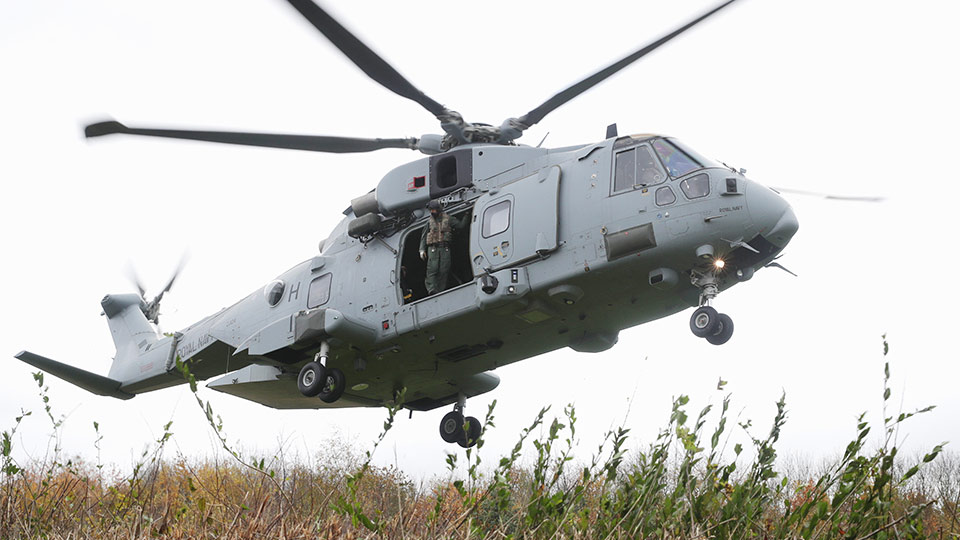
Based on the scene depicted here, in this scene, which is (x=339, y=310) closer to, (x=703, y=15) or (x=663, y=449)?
(x=703, y=15)

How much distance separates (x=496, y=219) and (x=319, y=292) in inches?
148

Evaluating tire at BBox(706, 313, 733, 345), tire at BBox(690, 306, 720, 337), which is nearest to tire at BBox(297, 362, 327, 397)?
tire at BBox(690, 306, 720, 337)

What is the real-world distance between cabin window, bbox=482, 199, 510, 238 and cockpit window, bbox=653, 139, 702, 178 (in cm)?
229

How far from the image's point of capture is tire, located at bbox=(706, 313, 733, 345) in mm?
10859

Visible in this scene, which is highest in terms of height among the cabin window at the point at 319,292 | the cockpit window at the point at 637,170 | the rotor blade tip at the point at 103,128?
the rotor blade tip at the point at 103,128

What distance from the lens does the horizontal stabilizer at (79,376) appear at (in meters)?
16.7

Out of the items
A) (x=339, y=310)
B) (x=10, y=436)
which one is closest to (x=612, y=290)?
(x=339, y=310)

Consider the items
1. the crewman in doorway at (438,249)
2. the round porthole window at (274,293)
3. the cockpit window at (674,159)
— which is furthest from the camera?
the round porthole window at (274,293)

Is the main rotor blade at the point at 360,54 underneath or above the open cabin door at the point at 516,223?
above

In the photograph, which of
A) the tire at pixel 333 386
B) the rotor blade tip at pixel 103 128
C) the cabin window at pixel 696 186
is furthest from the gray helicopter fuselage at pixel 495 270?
the rotor blade tip at pixel 103 128

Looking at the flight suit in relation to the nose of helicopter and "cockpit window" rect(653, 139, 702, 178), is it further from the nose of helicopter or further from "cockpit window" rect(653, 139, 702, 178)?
the nose of helicopter

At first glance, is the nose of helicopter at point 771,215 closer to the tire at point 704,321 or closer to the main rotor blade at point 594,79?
the tire at point 704,321

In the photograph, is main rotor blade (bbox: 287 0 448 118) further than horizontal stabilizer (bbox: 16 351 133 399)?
No

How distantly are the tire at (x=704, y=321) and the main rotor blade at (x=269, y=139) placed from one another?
19.5 ft
